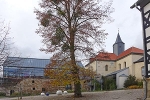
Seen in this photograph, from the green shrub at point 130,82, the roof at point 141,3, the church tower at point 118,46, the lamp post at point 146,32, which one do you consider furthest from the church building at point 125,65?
the lamp post at point 146,32

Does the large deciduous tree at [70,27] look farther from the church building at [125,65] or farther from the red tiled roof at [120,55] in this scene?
the church building at [125,65]

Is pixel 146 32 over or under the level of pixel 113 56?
under

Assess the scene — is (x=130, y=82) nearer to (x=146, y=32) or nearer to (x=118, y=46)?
(x=146, y=32)

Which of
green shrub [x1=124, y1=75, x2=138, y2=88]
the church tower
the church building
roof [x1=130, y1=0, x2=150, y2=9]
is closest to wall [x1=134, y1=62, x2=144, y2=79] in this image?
the church building

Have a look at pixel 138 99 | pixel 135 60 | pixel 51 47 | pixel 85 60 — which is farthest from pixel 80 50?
pixel 135 60

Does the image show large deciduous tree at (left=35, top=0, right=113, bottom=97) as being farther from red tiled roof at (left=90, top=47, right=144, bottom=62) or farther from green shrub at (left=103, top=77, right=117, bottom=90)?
green shrub at (left=103, top=77, right=117, bottom=90)

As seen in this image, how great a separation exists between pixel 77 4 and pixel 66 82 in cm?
667

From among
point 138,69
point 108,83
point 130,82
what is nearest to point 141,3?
point 130,82

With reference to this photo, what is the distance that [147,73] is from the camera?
606 inches

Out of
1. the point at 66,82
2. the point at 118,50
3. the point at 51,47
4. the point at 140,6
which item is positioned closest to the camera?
the point at 140,6

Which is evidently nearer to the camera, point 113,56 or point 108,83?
point 108,83

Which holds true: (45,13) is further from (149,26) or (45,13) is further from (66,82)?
(149,26)

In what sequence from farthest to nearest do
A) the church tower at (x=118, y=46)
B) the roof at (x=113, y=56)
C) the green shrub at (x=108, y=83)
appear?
the church tower at (x=118, y=46) < the green shrub at (x=108, y=83) < the roof at (x=113, y=56)

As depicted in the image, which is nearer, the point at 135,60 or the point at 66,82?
the point at 66,82
